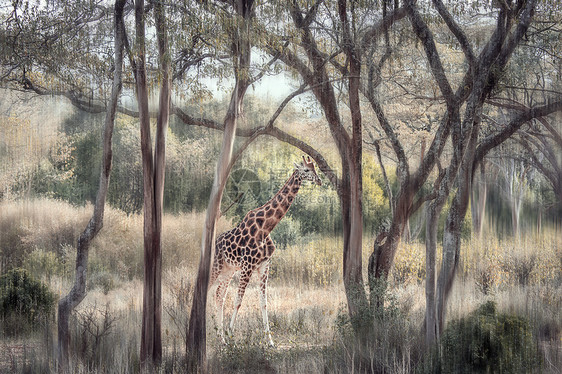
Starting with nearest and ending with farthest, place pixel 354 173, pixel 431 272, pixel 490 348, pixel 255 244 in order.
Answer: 1. pixel 490 348
2. pixel 431 272
3. pixel 354 173
4. pixel 255 244

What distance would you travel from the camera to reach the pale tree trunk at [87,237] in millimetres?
5883

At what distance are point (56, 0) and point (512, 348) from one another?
7.04 meters

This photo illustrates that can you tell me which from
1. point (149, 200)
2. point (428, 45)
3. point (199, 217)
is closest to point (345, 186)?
point (428, 45)

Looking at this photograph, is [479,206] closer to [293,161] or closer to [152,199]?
[293,161]

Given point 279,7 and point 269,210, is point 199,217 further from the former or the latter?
point 279,7

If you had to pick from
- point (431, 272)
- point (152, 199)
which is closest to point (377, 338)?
point (431, 272)

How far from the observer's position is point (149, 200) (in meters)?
5.77

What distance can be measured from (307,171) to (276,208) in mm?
659

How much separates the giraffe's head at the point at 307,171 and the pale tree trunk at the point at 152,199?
2.14m

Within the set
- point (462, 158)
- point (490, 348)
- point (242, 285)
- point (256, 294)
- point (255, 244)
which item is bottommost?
point (256, 294)

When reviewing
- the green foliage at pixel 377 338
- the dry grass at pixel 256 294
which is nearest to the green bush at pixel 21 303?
the dry grass at pixel 256 294

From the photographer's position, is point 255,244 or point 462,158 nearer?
point 462,158

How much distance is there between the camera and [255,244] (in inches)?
286

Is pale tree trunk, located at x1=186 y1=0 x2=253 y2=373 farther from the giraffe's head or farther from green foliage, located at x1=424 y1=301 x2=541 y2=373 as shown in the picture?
green foliage, located at x1=424 y1=301 x2=541 y2=373
